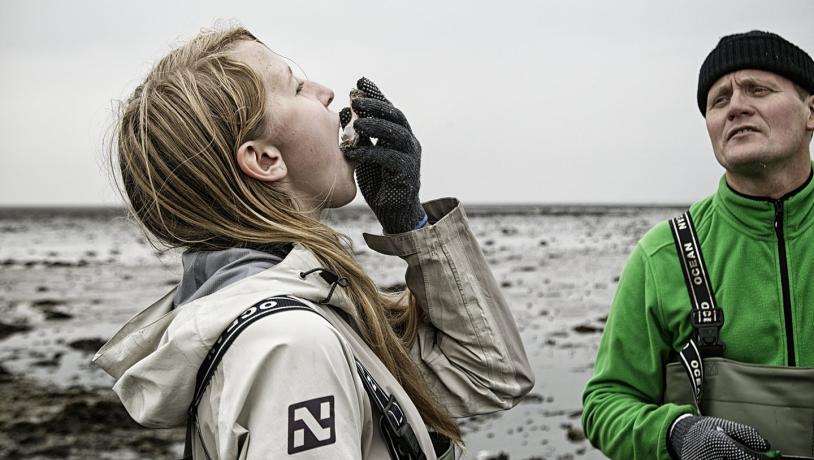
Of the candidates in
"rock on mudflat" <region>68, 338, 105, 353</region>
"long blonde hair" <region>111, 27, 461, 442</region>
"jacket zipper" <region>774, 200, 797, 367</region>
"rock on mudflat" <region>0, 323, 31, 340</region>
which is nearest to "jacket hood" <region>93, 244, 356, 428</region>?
"long blonde hair" <region>111, 27, 461, 442</region>

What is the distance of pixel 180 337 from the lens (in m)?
1.69

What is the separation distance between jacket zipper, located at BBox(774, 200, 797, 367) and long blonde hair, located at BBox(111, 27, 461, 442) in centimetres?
147

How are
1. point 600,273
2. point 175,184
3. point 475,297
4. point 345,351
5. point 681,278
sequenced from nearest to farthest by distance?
point 345,351
point 175,184
point 475,297
point 681,278
point 600,273

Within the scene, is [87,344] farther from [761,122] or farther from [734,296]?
[761,122]

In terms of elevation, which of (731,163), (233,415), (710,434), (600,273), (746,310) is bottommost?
(600,273)

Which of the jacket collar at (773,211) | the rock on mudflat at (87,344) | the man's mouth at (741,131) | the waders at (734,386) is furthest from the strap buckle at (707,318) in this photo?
the rock on mudflat at (87,344)

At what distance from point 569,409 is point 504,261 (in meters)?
22.1

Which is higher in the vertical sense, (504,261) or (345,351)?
(345,351)

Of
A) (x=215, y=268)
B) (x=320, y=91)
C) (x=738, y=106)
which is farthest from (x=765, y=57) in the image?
(x=215, y=268)

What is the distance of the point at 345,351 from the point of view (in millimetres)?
1747

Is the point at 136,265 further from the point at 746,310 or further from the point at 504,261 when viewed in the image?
the point at 746,310

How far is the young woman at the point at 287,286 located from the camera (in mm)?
1630

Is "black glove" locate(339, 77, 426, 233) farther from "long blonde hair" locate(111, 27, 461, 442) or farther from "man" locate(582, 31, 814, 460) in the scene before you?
"man" locate(582, 31, 814, 460)

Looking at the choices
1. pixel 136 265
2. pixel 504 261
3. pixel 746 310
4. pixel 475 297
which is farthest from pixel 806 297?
pixel 136 265
